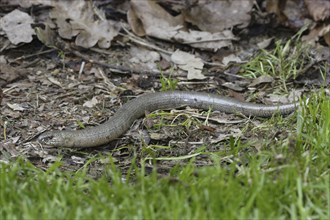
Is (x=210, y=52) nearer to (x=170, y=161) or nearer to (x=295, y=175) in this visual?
(x=170, y=161)

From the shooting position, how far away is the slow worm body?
521 cm

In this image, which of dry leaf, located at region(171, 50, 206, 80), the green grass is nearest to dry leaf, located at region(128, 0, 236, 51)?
dry leaf, located at region(171, 50, 206, 80)

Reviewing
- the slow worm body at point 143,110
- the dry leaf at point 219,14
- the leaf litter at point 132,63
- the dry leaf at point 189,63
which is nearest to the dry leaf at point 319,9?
the leaf litter at point 132,63

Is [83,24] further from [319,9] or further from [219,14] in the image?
[319,9]

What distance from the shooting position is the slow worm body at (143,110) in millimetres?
5207

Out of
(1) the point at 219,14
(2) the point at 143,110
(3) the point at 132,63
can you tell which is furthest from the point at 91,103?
(1) the point at 219,14

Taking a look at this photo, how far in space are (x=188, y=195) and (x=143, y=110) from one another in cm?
205

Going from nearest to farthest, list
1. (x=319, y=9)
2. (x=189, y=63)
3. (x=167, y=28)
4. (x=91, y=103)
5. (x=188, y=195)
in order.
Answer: (x=188, y=195)
(x=91, y=103)
(x=189, y=63)
(x=319, y=9)
(x=167, y=28)

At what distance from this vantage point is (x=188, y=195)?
3.73 meters

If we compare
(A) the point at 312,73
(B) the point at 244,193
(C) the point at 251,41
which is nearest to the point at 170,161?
(B) the point at 244,193

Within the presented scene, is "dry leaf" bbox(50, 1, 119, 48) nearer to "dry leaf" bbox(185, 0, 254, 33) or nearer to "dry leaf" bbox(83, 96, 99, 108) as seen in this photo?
Answer: "dry leaf" bbox(185, 0, 254, 33)

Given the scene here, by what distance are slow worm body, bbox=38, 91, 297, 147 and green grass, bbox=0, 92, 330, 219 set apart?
1091 mm

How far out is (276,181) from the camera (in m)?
3.77

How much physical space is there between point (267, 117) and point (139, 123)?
100 centimetres
